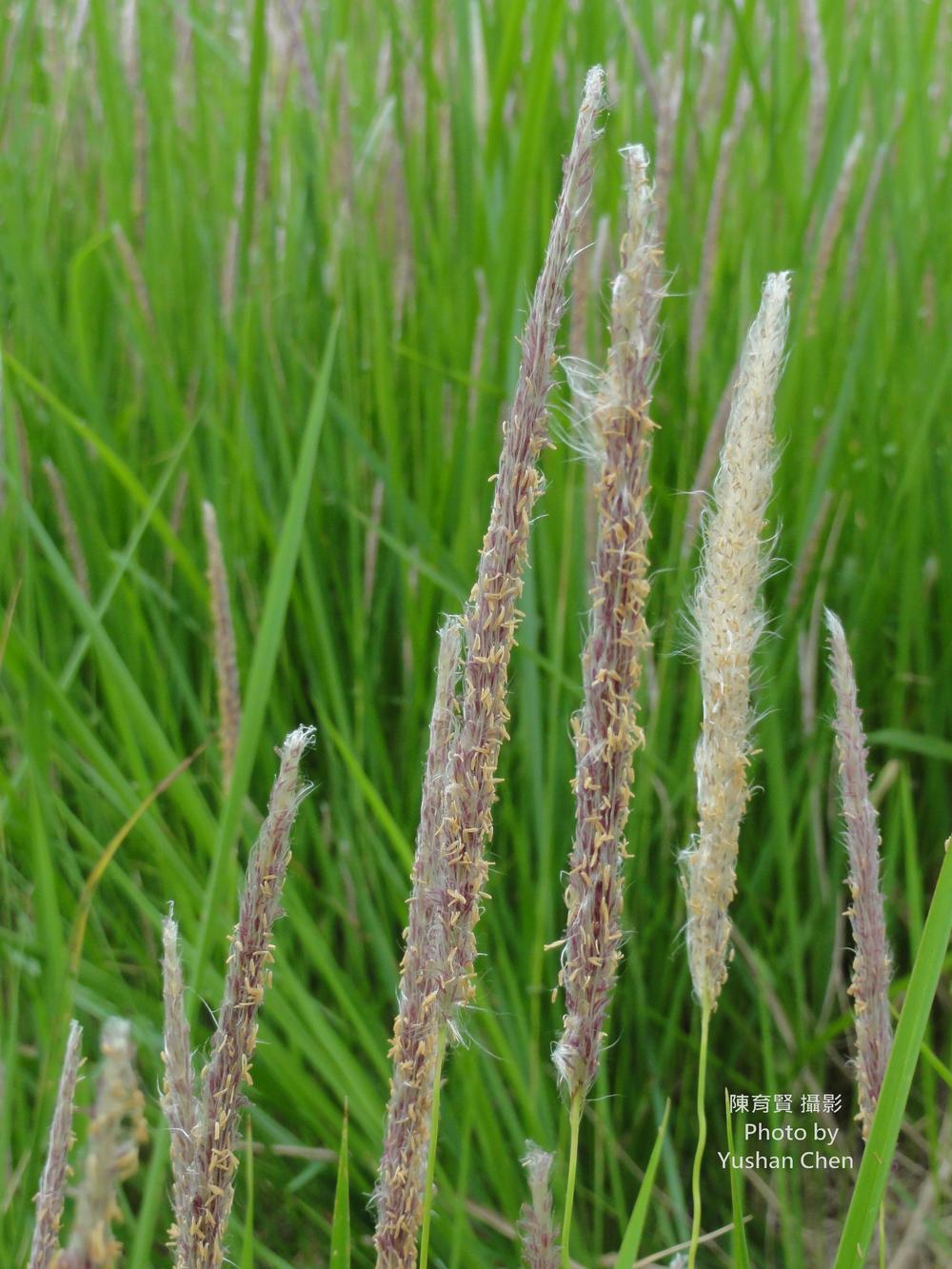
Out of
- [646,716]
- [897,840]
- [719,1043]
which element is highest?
[646,716]

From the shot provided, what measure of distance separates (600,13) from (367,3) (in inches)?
37.1

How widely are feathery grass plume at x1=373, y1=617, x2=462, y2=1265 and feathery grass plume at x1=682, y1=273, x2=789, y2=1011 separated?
0.12 m

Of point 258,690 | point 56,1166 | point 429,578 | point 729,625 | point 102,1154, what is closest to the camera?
point 102,1154

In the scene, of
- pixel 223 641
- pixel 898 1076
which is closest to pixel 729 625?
pixel 898 1076

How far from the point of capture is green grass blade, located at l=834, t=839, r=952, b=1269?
549 mm

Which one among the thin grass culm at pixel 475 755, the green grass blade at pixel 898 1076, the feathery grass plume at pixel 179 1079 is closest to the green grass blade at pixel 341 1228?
the thin grass culm at pixel 475 755

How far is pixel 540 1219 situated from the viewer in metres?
0.55

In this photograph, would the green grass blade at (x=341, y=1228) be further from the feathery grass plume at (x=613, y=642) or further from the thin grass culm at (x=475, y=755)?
the feathery grass plume at (x=613, y=642)

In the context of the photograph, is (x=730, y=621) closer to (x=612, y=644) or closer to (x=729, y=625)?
(x=729, y=625)

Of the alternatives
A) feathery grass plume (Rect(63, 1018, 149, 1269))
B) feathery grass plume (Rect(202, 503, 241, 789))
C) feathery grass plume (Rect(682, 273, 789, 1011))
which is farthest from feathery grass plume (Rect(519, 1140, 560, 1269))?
feathery grass plume (Rect(202, 503, 241, 789))

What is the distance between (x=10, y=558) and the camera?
1.27 meters

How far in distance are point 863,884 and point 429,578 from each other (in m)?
0.73

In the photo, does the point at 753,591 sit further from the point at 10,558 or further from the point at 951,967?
the point at 10,558

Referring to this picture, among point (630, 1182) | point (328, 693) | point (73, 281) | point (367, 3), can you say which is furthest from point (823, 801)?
point (367, 3)
